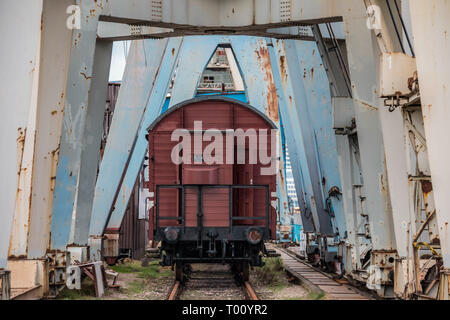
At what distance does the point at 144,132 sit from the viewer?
19.4m

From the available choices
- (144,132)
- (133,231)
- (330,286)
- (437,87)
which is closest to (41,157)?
(437,87)

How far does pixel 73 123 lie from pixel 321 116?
7529 millimetres

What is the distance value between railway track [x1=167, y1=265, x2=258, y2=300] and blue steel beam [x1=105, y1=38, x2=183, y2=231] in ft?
10.4

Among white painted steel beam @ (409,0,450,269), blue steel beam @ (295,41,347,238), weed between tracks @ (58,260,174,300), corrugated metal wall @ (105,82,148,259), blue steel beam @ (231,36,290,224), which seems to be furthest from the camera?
blue steel beam @ (231,36,290,224)

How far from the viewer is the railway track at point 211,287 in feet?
36.8

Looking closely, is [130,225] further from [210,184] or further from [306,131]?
[210,184]

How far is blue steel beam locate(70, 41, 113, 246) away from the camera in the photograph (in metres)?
11.7

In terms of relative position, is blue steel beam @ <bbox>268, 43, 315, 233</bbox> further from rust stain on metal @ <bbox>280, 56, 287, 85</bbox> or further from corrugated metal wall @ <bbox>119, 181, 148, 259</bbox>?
corrugated metal wall @ <bbox>119, 181, 148, 259</bbox>

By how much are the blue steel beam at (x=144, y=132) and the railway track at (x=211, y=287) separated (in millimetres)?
3163

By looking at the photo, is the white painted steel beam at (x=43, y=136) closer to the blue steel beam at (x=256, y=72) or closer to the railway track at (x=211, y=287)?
the railway track at (x=211, y=287)

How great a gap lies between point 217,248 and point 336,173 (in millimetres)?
4348

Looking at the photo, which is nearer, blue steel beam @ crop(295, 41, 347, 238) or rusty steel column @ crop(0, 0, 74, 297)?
rusty steel column @ crop(0, 0, 74, 297)

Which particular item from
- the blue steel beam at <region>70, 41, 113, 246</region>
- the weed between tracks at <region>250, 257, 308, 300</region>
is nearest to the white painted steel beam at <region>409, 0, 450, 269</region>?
the weed between tracks at <region>250, 257, 308, 300</region>

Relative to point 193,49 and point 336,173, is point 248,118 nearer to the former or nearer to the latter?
point 336,173
